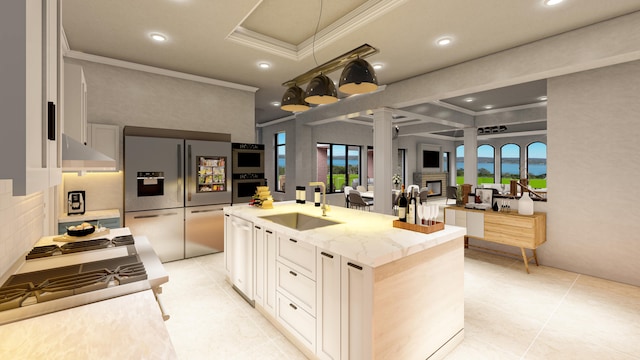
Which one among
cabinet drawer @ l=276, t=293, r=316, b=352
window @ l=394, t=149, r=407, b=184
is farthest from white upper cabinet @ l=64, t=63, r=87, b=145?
window @ l=394, t=149, r=407, b=184

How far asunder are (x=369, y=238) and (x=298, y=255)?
57 centimetres

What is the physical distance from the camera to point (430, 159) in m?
12.6

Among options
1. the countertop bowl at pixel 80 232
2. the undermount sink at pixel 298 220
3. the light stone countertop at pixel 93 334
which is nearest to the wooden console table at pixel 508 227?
the undermount sink at pixel 298 220

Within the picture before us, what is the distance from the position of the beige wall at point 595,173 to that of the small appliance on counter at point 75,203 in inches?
255

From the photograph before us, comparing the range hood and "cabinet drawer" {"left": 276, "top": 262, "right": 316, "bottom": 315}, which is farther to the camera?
"cabinet drawer" {"left": 276, "top": 262, "right": 316, "bottom": 315}

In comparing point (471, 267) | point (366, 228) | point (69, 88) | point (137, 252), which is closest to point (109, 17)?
point (69, 88)

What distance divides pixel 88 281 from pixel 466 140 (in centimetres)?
857

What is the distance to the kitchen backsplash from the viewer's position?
1.53m

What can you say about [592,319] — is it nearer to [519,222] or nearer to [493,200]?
[519,222]

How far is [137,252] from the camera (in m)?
1.84

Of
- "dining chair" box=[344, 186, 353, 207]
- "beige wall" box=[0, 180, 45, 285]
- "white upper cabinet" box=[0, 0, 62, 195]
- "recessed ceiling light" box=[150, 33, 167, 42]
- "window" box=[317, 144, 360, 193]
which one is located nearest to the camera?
"white upper cabinet" box=[0, 0, 62, 195]

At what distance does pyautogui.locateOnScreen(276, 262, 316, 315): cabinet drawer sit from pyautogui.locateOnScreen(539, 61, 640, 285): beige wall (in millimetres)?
3955

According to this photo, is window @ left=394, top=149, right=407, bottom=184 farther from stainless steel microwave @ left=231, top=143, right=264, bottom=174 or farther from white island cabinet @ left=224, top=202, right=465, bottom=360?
white island cabinet @ left=224, top=202, right=465, bottom=360

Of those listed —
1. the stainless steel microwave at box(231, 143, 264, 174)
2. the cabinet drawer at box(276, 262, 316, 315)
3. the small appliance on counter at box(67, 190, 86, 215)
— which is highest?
the stainless steel microwave at box(231, 143, 264, 174)
